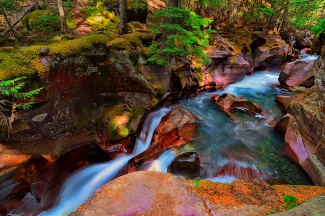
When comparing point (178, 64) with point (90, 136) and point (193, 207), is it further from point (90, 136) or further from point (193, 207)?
point (193, 207)

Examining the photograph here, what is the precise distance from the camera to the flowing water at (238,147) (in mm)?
7008

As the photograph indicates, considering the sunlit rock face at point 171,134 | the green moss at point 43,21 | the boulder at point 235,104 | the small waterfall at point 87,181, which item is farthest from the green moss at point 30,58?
the boulder at point 235,104

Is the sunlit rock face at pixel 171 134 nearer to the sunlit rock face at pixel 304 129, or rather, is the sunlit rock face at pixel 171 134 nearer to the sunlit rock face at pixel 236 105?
the sunlit rock face at pixel 236 105

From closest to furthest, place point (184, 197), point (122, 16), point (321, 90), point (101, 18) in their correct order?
point (184, 197), point (321, 90), point (122, 16), point (101, 18)

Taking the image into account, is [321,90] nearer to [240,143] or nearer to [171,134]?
[240,143]

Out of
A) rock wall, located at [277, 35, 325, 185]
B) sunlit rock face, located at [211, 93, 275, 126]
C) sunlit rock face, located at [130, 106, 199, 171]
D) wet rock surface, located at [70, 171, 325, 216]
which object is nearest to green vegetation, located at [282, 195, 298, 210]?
wet rock surface, located at [70, 171, 325, 216]

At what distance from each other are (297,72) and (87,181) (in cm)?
1442

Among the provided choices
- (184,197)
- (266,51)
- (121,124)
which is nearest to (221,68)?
(266,51)

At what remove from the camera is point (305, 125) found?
7.38 meters

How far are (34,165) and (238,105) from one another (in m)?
10.2

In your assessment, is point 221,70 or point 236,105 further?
point 221,70

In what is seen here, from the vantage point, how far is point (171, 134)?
28.5ft

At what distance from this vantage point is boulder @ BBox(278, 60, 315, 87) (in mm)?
12984

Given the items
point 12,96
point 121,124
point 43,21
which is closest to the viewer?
point 12,96
